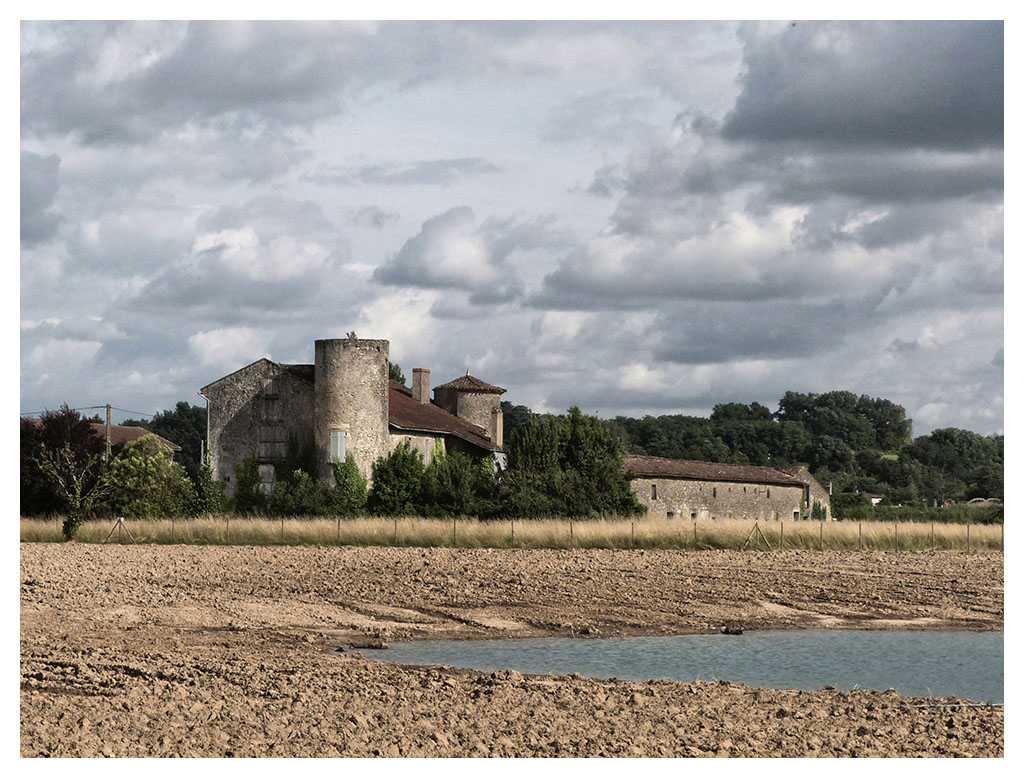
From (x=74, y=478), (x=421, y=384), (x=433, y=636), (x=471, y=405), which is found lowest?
(x=433, y=636)

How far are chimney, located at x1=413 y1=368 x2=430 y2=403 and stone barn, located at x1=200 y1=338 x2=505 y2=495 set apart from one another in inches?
74.7

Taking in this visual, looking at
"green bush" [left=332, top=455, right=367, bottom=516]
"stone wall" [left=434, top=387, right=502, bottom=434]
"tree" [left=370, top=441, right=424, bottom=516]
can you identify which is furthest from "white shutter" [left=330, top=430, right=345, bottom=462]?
"stone wall" [left=434, top=387, right=502, bottom=434]

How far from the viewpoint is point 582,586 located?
90.7 ft

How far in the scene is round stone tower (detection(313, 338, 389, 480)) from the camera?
51.0 metres

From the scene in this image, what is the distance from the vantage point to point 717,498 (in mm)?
64062

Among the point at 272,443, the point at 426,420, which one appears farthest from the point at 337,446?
the point at 426,420

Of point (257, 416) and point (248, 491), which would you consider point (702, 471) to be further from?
point (248, 491)

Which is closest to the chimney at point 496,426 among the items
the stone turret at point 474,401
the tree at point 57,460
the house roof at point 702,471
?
the stone turret at point 474,401

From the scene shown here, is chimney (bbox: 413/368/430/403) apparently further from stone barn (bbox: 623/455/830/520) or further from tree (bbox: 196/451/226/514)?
tree (bbox: 196/451/226/514)

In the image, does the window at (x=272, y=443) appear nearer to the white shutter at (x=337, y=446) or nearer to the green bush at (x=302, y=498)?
the green bush at (x=302, y=498)

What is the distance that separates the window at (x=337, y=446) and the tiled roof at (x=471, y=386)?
1367cm

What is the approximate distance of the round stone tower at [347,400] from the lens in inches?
2007

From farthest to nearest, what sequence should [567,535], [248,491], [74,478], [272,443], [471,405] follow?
[471,405] → [272,443] → [248,491] → [74,478] → [567,535]

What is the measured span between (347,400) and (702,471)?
2282 cm
